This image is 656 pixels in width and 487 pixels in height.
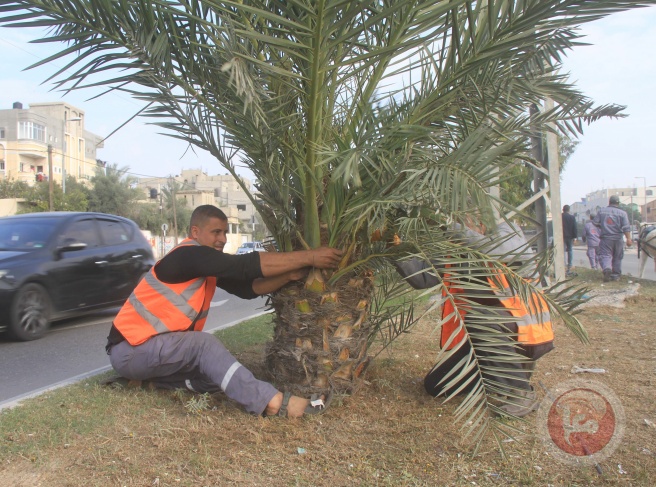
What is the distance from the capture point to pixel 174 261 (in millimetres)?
3580

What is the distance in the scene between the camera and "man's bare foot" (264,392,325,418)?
332 centimetres

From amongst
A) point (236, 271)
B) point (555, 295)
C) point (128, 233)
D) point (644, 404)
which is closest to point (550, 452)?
point (555, 295)

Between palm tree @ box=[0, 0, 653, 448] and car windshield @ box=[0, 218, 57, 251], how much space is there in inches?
178

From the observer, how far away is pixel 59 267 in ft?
24.0

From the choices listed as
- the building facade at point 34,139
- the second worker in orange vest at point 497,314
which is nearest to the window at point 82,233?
the second worker in orange vest at point 497,314

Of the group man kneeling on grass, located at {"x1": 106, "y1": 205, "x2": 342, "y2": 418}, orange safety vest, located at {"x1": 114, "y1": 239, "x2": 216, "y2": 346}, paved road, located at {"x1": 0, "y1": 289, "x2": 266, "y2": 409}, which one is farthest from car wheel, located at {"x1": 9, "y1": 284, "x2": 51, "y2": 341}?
orange safety vest, located at {"x1": 114, "y1": 239, "x2": 216, "y2": 346}

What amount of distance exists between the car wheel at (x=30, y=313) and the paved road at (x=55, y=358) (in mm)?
134

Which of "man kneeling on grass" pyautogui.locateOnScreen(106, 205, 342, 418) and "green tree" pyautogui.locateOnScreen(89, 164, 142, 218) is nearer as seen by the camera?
"man kneeling on grass" pyautogui.locateOnScreen(106, 205, 342, 418)

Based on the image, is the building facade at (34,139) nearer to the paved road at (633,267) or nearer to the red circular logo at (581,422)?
the paved road at (633,267)

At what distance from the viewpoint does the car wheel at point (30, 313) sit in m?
6.74

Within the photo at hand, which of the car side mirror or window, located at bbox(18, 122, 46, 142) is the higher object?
window, located at bbox(18, 122, 46, 142)

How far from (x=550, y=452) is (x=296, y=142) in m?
2.24

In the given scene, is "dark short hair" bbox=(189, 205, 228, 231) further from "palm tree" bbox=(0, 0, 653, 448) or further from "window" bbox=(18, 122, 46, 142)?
"window" bbox=(18, 122, 46, 142)

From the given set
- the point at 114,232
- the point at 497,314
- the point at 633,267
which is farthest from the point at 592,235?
the point at 497,314
